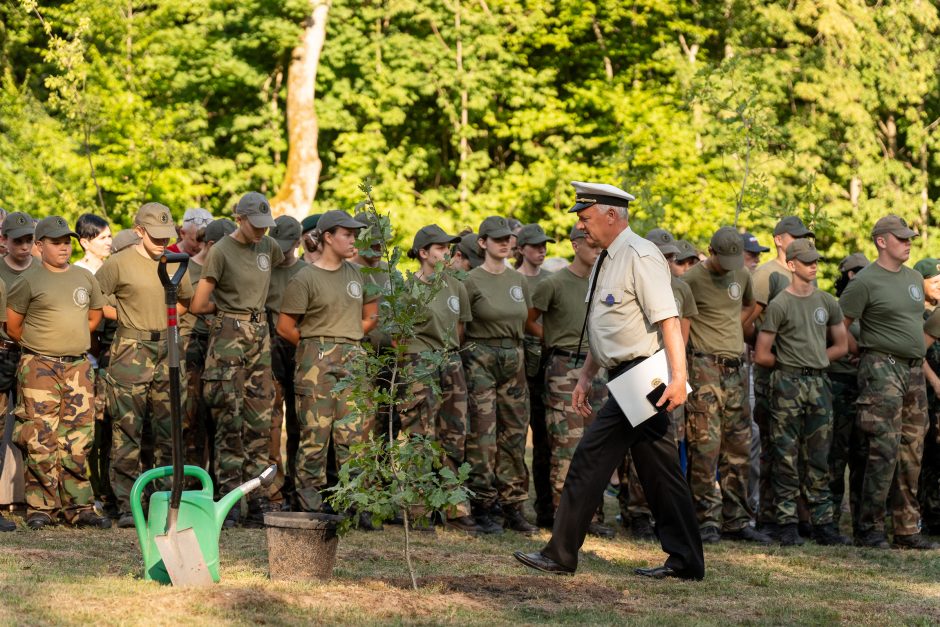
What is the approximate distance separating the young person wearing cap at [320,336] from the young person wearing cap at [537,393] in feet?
5.45

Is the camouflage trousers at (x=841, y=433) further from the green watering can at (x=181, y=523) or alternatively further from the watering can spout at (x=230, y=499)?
the green watering can at (x=181, y=523)

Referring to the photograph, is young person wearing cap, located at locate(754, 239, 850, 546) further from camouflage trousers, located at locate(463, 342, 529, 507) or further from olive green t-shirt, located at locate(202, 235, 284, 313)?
olive green t-shirt, located at locate(202, 235, 284, 313)

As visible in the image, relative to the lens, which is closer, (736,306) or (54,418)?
(54,418)

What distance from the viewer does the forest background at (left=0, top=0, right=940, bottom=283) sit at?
23.3m

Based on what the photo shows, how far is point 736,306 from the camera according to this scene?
10328 millimetres

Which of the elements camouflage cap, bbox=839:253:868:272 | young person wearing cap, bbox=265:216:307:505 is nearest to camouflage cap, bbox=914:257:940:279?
camouflage cap, bbox=839:253:868:272

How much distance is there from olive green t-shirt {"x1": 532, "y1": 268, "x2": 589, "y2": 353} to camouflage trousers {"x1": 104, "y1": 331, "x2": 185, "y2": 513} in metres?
2.88

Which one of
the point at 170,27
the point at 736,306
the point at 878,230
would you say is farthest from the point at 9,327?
the point at 170,27

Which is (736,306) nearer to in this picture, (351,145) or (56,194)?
(56,194)

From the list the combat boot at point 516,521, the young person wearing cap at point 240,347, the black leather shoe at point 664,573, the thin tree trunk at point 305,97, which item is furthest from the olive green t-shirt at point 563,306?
the thin tree trunk at point 305,97

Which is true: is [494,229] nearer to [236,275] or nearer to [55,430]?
[236,275]

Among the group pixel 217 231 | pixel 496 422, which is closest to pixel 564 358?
pixel 496 422

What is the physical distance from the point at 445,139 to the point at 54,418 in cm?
1840

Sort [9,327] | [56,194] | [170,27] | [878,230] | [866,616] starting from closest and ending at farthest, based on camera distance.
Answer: [866,616] → [9,327] → [878,230] → [56,194] → [170,27]
